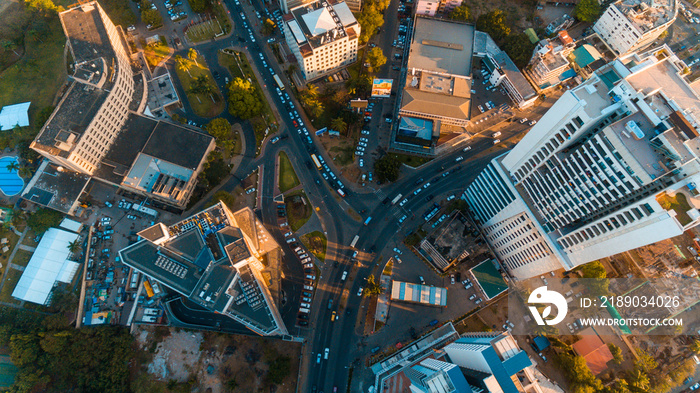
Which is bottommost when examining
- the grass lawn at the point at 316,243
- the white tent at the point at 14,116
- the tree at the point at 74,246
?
the grass lawn at the point at 316,243

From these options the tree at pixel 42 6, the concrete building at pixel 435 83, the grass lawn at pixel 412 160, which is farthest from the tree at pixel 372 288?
the tree at pixel 42 6

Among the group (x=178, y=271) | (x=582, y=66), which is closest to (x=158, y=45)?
(x=178, y=271)

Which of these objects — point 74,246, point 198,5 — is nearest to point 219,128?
point 74,246

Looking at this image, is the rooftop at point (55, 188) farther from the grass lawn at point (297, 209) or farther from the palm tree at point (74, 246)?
the grass lawn at point (297, 209)

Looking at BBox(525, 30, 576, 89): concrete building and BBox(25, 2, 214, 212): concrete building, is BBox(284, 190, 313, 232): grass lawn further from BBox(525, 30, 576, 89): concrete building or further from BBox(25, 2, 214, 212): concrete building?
BBox(525, 30, 576, 89): concrete building

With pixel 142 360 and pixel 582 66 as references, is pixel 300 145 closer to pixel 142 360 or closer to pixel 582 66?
pixel 142 360

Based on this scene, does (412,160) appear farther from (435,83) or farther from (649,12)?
(649,12)
